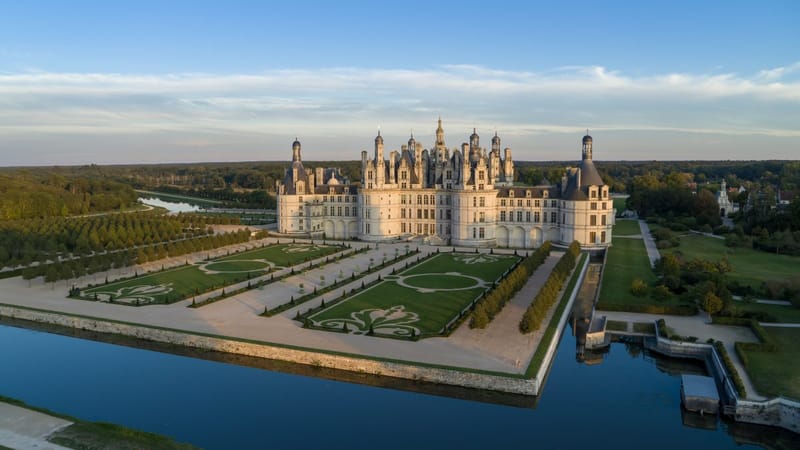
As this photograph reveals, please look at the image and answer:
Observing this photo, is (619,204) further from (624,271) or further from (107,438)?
(107,438)

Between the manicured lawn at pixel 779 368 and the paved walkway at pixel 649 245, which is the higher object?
the paved walkway at pixel 649 245

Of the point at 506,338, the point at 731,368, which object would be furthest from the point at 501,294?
the point at 731,368

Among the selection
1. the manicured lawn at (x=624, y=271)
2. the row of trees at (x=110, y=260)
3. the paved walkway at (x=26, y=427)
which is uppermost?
the row of trees at (x=110, y=260)

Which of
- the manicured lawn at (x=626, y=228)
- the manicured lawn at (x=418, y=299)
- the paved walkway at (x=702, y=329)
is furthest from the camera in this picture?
the manicured lawn at (x=626, y=228)

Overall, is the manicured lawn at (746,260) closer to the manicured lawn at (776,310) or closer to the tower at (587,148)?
the manicured lawn at (776,310)

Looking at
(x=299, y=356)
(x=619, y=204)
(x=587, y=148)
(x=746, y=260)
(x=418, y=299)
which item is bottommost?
(x=299, y=356)

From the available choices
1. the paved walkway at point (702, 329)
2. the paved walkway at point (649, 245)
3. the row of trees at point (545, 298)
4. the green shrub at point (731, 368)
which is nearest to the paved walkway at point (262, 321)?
the row of trees at point (545, 298)

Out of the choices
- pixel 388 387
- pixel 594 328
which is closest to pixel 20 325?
pixel 388 387

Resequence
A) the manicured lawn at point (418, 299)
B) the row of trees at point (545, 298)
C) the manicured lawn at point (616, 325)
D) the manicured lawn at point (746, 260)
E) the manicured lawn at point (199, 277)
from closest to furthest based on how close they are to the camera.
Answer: the row of trees at point (545, 298) → the manicured lawn at point (418, 299) → the manicured lawn at point (616, 325) → the manicured lawn at point (199, 277) → the manicured lawn at point (746, 260)
